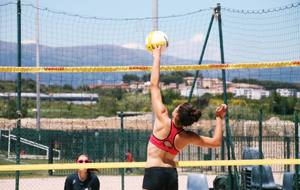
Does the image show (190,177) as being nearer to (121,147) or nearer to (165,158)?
(121,147)

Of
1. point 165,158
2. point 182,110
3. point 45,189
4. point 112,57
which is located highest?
point 112,57

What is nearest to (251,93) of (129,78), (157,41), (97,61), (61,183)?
(61,183)

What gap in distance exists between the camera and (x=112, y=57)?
13.2 m

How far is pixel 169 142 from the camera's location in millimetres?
5668

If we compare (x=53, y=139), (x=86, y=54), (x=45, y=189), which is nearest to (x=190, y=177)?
(x=86, y=54)

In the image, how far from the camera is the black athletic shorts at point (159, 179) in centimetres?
562

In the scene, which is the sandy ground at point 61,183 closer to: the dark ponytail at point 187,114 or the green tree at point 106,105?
the green tree at point 106,105

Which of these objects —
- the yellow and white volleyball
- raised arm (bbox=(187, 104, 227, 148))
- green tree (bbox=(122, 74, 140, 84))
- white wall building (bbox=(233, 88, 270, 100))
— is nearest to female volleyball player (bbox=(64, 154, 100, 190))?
the yellow and white volleyball

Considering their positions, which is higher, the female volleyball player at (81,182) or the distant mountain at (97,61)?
the distant mountain at (97,61)

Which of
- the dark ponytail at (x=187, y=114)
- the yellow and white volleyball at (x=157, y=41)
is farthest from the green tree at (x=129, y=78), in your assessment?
the dark ponytail at (x=187, y=114)

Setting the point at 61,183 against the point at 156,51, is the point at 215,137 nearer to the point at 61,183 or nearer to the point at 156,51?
the point at 156,51

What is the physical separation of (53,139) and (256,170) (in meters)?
4.20

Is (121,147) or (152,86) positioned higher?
(152,86)

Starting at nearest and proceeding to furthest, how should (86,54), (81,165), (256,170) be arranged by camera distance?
1. (81,165)
2. (256,170)
3. (86,54)
